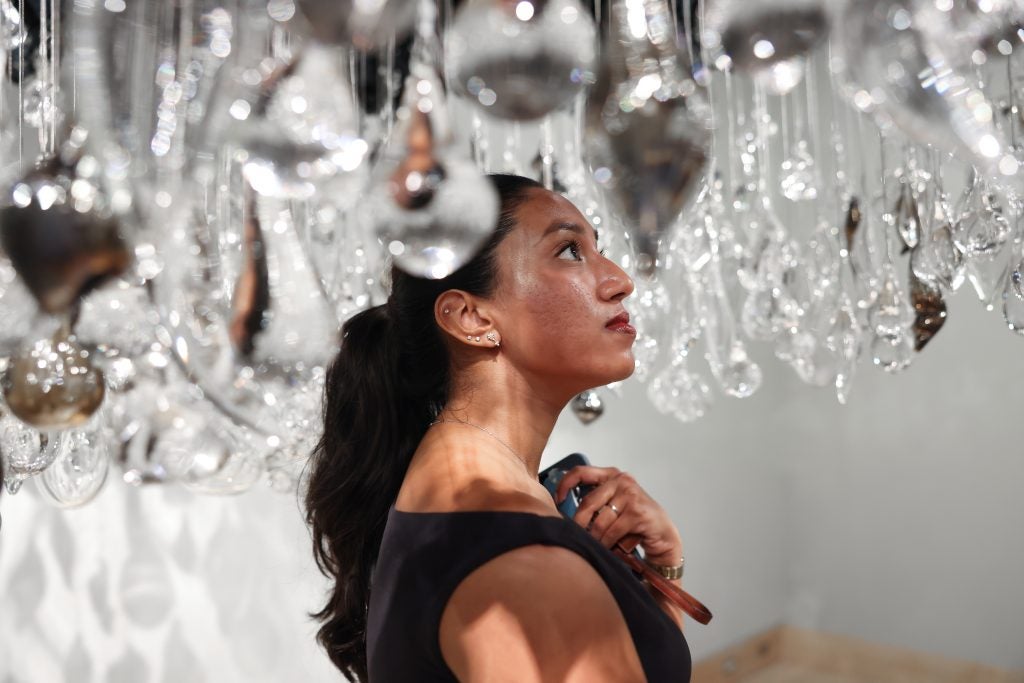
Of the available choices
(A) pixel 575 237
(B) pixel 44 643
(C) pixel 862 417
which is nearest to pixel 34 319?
(A) pixel 575 237

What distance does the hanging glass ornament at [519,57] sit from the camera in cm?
41

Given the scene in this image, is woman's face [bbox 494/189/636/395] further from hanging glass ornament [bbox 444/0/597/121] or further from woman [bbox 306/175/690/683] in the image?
hanging glass ornament [bbox 444/0/597/121]

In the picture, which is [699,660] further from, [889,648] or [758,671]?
[889,648]

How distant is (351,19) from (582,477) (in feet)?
3.85

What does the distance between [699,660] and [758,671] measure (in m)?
0.47

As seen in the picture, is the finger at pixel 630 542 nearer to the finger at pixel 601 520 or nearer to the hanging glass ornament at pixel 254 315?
the finger at pixel 601 520

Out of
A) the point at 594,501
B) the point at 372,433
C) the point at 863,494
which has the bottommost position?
the point at 863,494

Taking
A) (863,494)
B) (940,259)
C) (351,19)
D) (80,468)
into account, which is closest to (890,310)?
(940,259)

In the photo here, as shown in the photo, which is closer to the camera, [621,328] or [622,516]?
[621,328]

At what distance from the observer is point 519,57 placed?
1.34ft

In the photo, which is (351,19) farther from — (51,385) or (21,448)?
(21,448)

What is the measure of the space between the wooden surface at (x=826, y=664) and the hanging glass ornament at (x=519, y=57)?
3.77 metres

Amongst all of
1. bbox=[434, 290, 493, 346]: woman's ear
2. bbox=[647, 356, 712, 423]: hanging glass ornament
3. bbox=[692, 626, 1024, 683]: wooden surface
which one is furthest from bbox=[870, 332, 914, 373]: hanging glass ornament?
bbox=[692, 626, 1024, 683]: wooden surface

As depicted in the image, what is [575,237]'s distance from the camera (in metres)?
1.34
